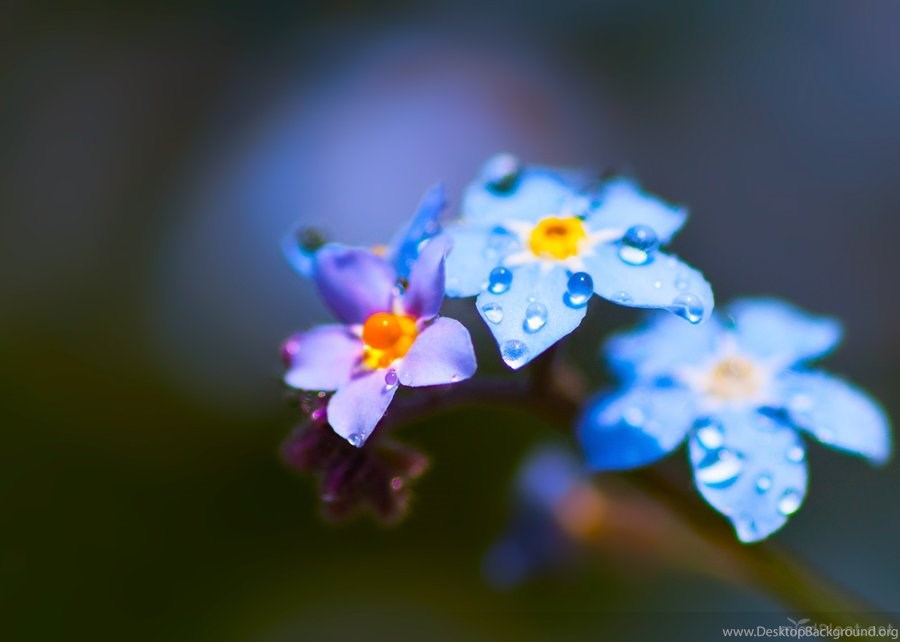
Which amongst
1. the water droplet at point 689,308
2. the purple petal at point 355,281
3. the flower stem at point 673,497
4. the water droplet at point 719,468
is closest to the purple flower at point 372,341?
the purple petal at point 355,281

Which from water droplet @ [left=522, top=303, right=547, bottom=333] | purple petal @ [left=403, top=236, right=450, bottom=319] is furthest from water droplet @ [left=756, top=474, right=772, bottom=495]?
purple petal @ [left=403, top=236, right=450, bottom=319]

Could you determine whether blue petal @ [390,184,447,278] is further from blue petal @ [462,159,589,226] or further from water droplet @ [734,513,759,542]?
water droplet @ [734,513,759,542]

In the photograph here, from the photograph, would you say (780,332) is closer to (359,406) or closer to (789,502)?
(789,502)

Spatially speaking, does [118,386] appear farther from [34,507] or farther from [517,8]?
[517,8]

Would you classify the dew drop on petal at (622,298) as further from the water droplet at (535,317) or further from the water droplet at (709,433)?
the water droplet at (709,433)

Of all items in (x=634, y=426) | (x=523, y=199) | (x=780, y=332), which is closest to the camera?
(x=634, y=426)

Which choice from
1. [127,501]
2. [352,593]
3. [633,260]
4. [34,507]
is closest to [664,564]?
[352,593]

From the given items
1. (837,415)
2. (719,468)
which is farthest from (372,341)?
(837,415)
